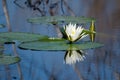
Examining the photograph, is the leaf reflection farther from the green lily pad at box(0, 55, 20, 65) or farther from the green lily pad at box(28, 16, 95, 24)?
the green lily pad at box(28, 16, 95, 24)

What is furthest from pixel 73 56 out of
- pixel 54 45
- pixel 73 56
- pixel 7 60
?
pixel 7 60

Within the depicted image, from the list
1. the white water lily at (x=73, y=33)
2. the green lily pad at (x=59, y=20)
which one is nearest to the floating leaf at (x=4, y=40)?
the white water lily at (x=73, y=33)

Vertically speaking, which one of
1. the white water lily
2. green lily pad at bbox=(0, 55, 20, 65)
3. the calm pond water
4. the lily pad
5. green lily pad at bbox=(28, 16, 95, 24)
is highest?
green lily pad at bbox=(28, 16, 95, 24)

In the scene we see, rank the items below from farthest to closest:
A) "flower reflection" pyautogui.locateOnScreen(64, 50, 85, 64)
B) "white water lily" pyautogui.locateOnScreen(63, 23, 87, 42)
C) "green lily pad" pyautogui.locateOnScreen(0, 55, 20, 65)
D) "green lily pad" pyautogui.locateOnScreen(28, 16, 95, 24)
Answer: "green lily pad" pyautogui.locateOnScreen(28, 16, 95, 24) → "white water lily" pyautogui.locateOnScreen(63, 23, 87, 42) → "flower reflection" pyautogui.locateOnScreen(64, 50, 85, 64) → "green lily pad" pyautogui.locateOnScreen(0, 55, 20, 65)

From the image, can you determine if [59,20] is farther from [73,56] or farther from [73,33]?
[73,56]

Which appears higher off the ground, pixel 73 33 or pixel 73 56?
pixel 73 33

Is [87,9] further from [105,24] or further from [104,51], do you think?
[104,51]

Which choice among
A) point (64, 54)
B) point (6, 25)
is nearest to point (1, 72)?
point (64, 54)

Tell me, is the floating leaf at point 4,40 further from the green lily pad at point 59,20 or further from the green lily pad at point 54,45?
the green lily pad at point 59,20

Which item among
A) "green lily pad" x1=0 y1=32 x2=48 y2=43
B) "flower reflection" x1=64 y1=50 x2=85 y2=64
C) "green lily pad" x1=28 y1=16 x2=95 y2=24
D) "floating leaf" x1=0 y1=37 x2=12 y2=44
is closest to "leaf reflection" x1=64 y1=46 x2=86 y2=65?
"flower reflection" x1=64 y1=50 x2=85 y2=64
